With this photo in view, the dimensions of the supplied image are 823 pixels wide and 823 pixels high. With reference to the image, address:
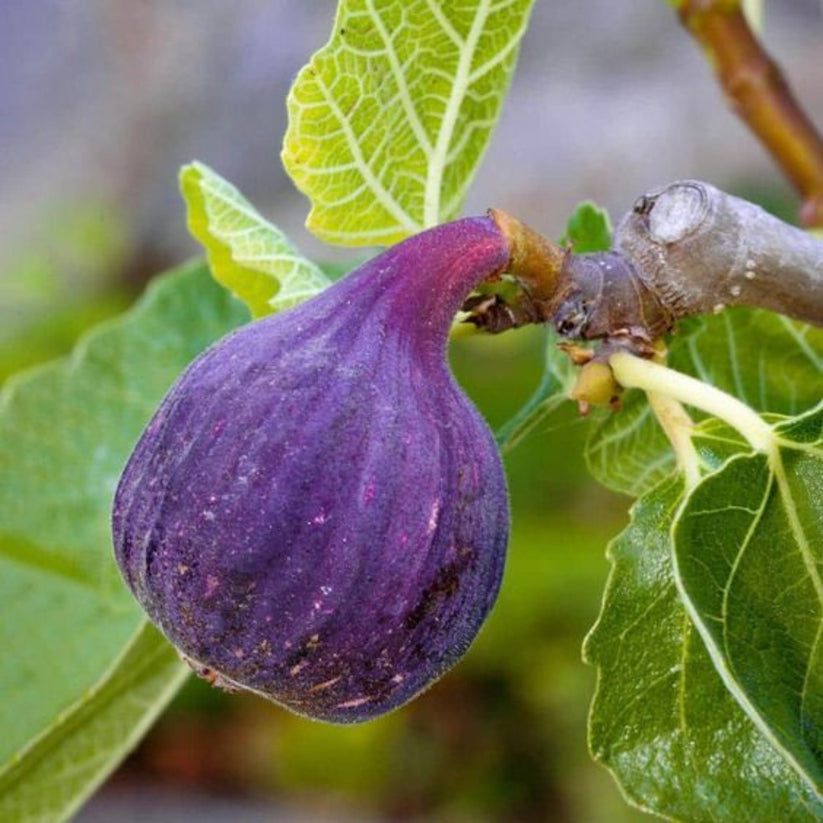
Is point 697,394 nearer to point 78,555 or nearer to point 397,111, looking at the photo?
point 397,111

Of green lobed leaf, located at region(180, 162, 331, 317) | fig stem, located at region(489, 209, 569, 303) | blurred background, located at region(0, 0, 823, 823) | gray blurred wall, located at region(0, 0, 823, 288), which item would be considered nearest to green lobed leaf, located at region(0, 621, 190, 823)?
green lobed leaf, located at region(180, 162, 331, 317)

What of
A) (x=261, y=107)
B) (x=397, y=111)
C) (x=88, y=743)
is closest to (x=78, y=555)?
(x=88, y=743)

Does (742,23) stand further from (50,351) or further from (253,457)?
(50,351)

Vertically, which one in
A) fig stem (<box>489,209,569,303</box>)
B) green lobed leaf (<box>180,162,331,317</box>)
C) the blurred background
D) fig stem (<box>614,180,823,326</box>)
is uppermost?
green lobed leaf (<box>180,162,331,317</box>)

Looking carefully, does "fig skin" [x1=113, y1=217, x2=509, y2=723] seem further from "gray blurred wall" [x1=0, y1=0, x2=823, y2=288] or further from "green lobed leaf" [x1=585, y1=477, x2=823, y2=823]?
"gray blurred wall" [x1=0, y1=0, x2=823, y2=288]

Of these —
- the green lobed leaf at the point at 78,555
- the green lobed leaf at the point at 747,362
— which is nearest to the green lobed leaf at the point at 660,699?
the green lobed leaf at the point at 747,362

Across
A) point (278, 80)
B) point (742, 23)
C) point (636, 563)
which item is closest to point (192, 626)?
point (636, 563)
